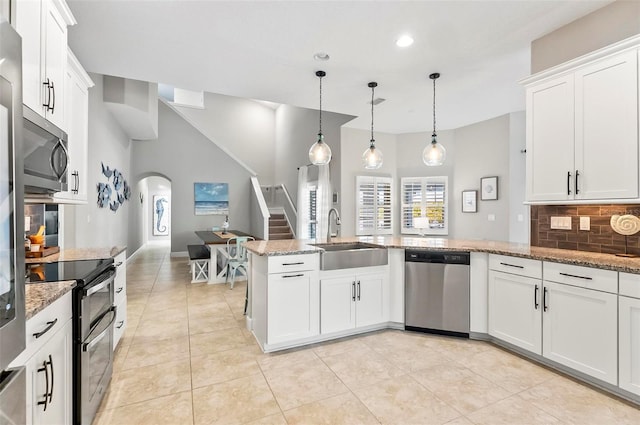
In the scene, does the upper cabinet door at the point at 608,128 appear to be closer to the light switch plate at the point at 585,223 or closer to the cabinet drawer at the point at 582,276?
the light switch plate at the point at 585,223

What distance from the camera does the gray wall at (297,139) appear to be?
6.58 m

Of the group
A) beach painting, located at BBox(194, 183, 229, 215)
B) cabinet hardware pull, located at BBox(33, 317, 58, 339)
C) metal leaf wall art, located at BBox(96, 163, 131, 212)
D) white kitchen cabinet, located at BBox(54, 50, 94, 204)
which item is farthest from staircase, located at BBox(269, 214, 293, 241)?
cabinet hardware pull, located at BBox(33, 317, 58, 339)

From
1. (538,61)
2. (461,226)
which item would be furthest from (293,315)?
(461,226)

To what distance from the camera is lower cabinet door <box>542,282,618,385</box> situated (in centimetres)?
210

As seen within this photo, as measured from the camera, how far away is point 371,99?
455 cm

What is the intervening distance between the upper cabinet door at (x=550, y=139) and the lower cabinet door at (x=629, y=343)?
0.94 metres

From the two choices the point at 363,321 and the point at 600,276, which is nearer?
the point at 600,276

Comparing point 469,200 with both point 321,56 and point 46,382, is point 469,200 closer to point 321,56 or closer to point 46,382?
point 321,56

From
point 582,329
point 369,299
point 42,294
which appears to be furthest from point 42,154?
point 582,329

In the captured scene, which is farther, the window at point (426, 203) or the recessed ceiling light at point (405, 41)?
the window at point (426, 203)

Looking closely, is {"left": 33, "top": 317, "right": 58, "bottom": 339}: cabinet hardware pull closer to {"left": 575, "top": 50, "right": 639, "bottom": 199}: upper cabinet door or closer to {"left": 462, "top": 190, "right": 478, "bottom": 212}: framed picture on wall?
{"left": 575, "top": 50, "right": 639, "bottom": 199}: upper cabinet door

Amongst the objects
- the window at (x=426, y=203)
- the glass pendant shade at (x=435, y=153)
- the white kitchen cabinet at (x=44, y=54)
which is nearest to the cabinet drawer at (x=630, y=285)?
the glass pendant shade at (x=435, y=153)

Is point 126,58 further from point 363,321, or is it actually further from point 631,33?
point 631,33

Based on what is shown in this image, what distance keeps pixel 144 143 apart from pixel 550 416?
30.7ft
